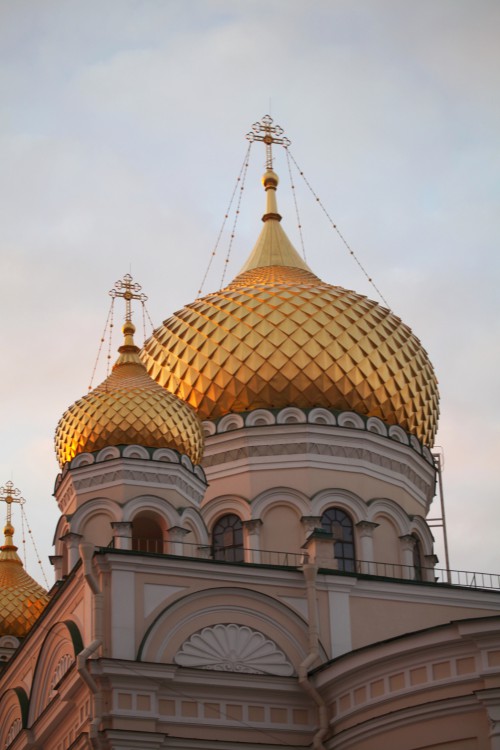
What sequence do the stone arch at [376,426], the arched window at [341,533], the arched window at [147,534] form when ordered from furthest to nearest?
1. the stone arch at [376,426]
2. the arched window at [341,533]
3. the arched window at [147,534]

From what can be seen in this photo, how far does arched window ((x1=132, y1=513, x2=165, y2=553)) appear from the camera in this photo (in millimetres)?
21553

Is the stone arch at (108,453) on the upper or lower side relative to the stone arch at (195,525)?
upper

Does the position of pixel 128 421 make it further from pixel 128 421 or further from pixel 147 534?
pixel 147 534

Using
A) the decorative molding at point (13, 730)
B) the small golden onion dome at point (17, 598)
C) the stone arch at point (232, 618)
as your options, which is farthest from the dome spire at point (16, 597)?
the stone arch at point (232, 618)

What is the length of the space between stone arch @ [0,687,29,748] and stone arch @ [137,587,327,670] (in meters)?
3.59

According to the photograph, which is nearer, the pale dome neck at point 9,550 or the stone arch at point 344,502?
the stone arch at point 344,502

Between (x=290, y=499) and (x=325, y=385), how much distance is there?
78.3 inches

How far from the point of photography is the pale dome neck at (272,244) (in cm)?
2814

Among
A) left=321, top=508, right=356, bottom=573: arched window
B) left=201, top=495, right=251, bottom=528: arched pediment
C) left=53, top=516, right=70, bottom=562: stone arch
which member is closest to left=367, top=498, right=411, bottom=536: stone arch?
left=321, top=508, right=356, bottom=573: arched window

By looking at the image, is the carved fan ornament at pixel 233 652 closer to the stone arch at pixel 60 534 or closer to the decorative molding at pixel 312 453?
the stone arch at pixel 60 534

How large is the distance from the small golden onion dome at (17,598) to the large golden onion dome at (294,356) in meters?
5.15

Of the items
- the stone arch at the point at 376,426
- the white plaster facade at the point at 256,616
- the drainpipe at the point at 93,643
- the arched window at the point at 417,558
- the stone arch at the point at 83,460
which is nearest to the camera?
the white plaster facade at the point at 256,616

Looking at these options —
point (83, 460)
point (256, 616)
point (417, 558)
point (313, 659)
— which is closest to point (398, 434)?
point (417, 558)

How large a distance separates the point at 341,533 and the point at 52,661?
4.94 metres
